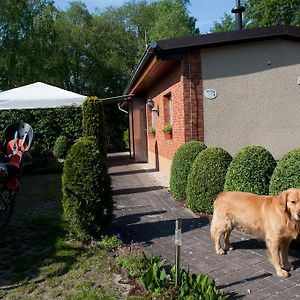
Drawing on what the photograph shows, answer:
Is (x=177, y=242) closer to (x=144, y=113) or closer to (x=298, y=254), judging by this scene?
(x=298, y=254)

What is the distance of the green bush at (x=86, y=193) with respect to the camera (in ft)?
16.9

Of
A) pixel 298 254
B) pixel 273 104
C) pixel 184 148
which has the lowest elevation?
pixel 298 254

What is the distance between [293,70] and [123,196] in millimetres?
4830

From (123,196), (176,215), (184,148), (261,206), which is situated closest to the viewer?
(261,206)

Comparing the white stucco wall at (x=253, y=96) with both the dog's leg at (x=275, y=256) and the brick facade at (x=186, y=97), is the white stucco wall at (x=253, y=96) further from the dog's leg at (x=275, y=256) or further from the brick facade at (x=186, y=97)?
the dog's leg at (x=275, y=256)

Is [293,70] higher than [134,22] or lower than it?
lower

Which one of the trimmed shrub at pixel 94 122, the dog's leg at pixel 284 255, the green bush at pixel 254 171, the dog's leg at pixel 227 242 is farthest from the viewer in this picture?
the trimmed shrub at pixel 94 122

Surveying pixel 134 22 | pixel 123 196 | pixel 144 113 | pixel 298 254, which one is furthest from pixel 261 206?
pixel 134 22

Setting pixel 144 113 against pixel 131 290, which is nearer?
pixel 131 290

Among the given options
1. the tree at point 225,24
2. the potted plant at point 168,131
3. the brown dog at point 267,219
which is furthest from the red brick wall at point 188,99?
the tree at point 225,24

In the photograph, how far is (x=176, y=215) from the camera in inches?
261

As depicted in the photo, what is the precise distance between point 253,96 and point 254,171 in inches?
152

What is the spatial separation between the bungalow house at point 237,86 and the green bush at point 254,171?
3.17m

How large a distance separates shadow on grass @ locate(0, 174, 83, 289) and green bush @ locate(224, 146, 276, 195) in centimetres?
238
